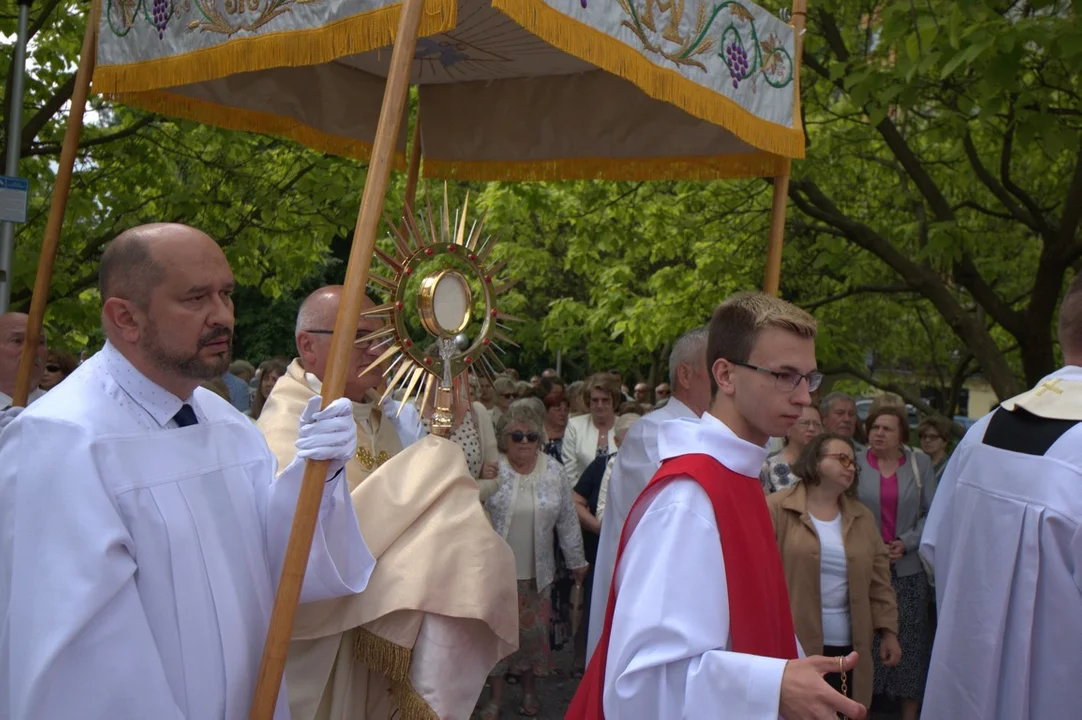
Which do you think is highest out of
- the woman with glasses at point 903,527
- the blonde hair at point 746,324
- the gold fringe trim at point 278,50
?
the gold fringe trim at point 278,50

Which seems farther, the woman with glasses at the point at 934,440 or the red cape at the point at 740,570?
the woman with glasses at the point at 934,440

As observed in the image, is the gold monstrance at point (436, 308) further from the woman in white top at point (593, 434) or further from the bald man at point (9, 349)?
the woman in white top at point (593, 434)

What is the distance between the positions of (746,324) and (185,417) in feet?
4.60

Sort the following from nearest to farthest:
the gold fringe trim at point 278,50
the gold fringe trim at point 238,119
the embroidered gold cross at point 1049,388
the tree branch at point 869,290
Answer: the gold fringe trim at point 278,50 → the embroidered gold cross at point 1049,388 → the gold fringe trim at point 238,119 → the tree branch at point 869,290

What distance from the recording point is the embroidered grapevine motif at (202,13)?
330cm

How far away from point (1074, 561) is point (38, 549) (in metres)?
2.76

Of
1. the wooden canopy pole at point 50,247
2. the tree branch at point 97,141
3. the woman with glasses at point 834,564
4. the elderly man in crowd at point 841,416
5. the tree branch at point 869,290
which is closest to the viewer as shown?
the wooden canopy pole at point 50,247

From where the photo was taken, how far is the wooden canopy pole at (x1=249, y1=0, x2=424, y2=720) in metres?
2.55

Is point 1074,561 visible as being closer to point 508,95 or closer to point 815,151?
point 508,95

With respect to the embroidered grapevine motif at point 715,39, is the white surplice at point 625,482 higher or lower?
lower

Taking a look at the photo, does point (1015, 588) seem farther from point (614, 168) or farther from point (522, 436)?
point (522, 436)

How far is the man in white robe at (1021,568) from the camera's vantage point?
3.23 m

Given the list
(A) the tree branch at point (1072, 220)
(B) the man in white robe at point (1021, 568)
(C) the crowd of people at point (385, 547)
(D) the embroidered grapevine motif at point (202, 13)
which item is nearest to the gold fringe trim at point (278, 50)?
(D) the embroidered grapevine motif at point (202, 13)

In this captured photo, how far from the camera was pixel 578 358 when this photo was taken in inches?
1068
